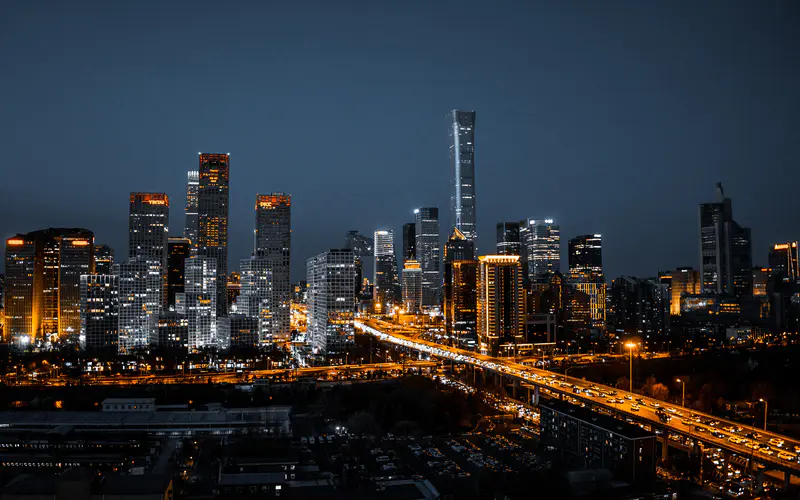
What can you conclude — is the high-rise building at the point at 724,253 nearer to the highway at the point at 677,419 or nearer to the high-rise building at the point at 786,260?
the high-rise building at the point at 786,260

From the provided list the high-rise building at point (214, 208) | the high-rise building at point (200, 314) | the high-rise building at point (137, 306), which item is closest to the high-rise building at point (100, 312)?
the high-rise building at point (137, 306)

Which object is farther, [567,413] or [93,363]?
[93,363]

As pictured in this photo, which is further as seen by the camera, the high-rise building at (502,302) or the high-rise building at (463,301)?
the high-rise building at (463,301)

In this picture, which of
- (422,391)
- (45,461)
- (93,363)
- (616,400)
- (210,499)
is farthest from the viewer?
(93,363)

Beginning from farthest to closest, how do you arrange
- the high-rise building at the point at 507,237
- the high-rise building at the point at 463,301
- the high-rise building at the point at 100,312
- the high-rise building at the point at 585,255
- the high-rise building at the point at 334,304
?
the high-rise building at the point at 507,237 → the high-rise building at the point at 585,255 → the high-rise building at the point at 463,301 → the high-rise building at the point at 100,312 → the high-rise building at the point at 334,304

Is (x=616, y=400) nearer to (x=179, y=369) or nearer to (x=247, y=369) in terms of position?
(x=247, y=369)

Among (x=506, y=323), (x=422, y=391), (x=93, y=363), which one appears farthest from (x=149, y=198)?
(x=422, y=391)

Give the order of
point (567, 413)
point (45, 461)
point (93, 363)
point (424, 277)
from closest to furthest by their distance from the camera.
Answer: point (45, 461) < point (567, 413) < point (93, 363) < point (424, 277)

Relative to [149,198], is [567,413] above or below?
below
